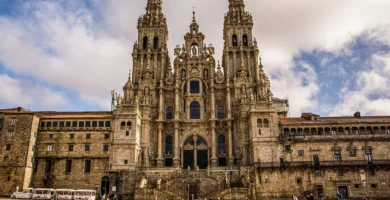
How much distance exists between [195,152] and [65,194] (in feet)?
76.0

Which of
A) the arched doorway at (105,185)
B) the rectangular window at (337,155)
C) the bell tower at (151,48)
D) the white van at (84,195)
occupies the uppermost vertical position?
the bell tower at (151,48)

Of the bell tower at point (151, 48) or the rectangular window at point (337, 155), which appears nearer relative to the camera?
the rectangular window at point (337, 155)

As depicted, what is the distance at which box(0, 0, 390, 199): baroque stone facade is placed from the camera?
A: 165 feet

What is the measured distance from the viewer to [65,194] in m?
47.7

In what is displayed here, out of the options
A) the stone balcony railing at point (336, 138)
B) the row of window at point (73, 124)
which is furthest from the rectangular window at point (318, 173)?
the row of window at point (73, 124)

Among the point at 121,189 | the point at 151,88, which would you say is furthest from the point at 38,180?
the point at 151,88

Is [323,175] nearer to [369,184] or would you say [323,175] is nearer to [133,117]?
[369,184]

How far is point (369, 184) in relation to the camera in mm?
50000

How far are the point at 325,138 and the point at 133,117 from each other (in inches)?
1237

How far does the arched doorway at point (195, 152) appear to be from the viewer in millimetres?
60500

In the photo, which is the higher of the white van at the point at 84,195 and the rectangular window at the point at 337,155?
the rectangular window at the point at 337,155

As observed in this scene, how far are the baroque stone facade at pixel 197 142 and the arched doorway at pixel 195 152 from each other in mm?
183

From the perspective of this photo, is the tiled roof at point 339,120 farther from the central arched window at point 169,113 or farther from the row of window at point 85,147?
the row of window at point 85,147

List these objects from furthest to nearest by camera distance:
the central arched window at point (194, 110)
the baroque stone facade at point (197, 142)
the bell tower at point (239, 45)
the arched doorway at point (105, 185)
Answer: the bell tower at point (239, 45) → the central arched window at point (194, 110) → the arched doorway at point (105, 185) → the baroque stone facade at point (197, 142)
